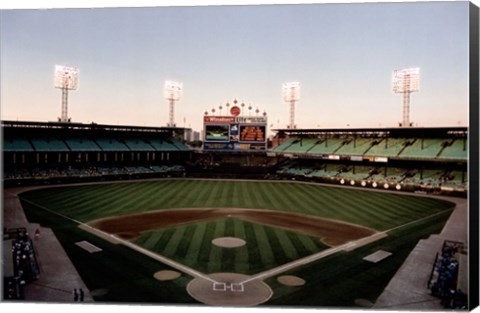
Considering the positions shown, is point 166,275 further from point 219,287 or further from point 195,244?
point 195,244

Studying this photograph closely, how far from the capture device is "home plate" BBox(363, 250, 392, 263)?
16.9 m

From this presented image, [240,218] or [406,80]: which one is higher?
[406,80]

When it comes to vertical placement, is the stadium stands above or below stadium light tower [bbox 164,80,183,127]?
below

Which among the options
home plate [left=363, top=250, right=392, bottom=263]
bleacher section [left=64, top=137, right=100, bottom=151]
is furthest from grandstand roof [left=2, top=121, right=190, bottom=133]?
home plate [left=363, top=250, right=392, bottom=263]

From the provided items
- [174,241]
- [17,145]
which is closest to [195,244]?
[174,241]

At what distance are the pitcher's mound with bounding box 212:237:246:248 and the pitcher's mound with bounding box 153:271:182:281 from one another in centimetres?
390

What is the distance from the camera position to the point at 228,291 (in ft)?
46.0

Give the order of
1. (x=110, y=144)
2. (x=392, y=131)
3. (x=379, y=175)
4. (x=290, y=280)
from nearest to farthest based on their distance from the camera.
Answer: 1. (x=290, y=280)
2. (x=379, y=175)
3. (x=392, y=131)
4. (x=110, y=144)

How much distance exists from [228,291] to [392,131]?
35.3 meters

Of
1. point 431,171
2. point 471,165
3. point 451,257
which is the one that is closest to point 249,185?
point 431,171

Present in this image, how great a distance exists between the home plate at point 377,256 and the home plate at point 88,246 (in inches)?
476

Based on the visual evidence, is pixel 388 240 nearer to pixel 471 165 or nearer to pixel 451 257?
pixel 451 257

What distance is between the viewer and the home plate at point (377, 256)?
16.9m

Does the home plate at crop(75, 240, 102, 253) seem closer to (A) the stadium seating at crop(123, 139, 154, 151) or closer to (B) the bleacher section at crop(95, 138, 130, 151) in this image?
(B) the bleacher section at crop(95, 138, 130, 151)
